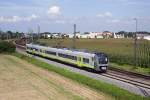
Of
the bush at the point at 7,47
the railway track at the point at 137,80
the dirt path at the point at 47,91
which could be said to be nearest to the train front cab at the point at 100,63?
the railway track at the point at 137,80

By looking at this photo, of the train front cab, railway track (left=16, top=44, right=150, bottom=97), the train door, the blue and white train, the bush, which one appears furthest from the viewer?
the bush

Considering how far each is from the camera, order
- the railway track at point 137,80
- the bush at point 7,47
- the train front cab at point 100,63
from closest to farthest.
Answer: the railway track at point 137,80, the train front cab at point 100,63, the bush at point 7,47

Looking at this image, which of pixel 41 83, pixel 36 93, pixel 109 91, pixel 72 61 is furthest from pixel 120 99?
pixel 72 61

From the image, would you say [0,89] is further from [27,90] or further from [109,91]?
[109,91]

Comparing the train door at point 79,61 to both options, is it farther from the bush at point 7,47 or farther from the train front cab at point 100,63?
the bush at point 7,47

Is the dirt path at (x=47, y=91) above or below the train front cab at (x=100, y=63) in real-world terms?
below

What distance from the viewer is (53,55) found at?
210 feet

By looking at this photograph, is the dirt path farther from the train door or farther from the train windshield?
the train door

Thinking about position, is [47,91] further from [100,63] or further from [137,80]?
[100,63]

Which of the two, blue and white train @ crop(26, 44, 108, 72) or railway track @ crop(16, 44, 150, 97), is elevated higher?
blue and white train @ crop(26, 44, 108, 72)

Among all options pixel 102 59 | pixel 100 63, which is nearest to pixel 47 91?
pixel 100 63

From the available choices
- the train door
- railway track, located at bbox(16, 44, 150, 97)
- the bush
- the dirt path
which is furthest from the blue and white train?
the bush

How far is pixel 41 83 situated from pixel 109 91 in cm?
867

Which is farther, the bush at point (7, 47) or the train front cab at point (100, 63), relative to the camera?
the bush at point (7, 47)
